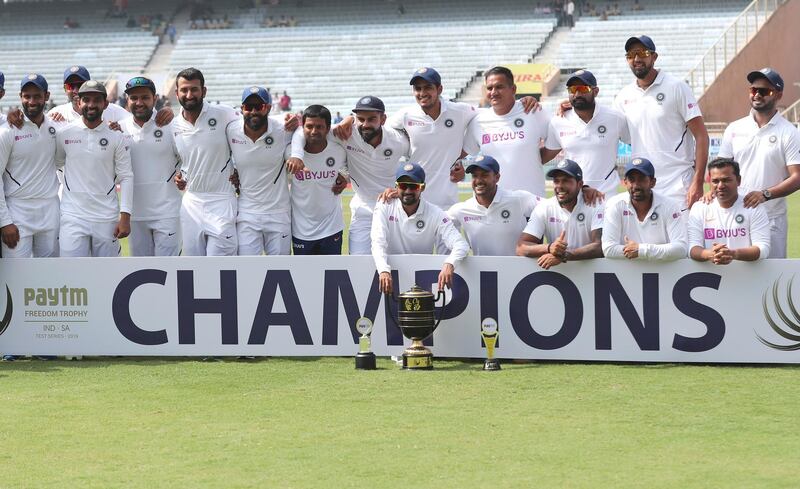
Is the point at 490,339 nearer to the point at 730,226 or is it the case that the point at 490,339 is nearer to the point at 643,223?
the point at 643,223

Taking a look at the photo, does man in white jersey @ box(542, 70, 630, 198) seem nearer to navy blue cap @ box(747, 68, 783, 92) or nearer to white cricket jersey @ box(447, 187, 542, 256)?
white cricket jersey @ box(447, 187, 542, 256)

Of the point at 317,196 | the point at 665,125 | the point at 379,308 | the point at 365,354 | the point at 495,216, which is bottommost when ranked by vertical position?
the point at 365,354

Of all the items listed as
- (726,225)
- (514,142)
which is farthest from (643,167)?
(514,142)

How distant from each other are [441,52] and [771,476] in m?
44.4

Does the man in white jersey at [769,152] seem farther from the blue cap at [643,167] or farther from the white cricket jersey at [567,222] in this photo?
the white cricket jersey at [567,222]

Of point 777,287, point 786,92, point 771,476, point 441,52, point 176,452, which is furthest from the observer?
point 441,52

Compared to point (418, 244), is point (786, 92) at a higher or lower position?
higher

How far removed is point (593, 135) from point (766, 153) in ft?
4.56

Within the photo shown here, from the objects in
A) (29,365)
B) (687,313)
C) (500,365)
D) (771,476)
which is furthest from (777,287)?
(29,365)

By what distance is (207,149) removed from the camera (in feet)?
33.3

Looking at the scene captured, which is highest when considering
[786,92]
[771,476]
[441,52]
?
[441,52]

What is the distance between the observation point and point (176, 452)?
643 centimetres

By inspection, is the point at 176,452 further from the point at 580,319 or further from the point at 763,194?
the point at 763,194

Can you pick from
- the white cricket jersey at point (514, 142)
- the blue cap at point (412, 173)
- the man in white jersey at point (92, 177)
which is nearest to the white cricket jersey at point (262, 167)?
the man in white jersey at point (92, 177)
